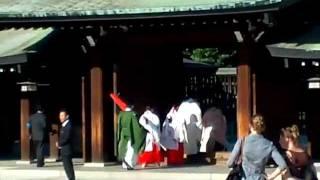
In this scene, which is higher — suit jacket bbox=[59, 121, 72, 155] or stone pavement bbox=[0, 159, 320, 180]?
suit jacket bbox=[59, 121, 72, 155]

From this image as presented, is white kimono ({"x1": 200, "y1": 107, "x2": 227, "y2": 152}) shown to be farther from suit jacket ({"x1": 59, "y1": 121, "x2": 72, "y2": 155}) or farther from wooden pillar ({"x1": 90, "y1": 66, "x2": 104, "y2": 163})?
suit jacket ({"x1": 59, "y1": 121, "x2": 72, "y2": 155})

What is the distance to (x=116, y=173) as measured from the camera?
22.0 m

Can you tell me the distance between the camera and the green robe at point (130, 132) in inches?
888

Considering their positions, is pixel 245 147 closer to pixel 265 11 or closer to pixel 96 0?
pixel 265 11

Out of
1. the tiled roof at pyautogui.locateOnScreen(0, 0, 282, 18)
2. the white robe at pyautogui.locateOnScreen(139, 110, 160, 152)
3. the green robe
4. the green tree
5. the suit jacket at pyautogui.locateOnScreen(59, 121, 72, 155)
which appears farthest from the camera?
the green tree

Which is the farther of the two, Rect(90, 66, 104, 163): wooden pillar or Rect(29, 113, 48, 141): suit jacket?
Rect(29, 113, 48, 141): suit jacket

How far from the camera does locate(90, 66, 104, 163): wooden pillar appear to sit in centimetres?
2364

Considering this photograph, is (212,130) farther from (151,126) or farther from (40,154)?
(40,154)

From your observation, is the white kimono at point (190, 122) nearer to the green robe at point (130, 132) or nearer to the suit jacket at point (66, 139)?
the green robe at point (130, 132)

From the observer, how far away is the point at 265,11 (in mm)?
20875

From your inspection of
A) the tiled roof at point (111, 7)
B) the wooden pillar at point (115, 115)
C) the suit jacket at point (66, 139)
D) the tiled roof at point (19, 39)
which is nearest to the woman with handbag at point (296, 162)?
the suit jacket at point (66, 139)

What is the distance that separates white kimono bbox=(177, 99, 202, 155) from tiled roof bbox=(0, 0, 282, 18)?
276 cm

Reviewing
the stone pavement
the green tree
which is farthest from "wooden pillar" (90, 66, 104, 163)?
the green tree

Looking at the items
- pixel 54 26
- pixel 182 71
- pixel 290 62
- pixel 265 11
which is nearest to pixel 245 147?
pixel 265 11
